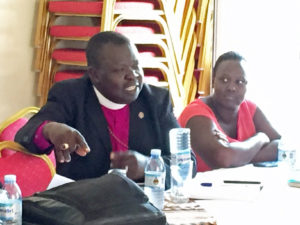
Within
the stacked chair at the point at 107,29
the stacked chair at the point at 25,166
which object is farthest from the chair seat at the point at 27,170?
the stacked chair at the point at 107,29

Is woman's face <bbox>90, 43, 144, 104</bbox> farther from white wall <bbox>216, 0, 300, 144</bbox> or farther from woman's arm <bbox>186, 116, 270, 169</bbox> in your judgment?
white wall <bbox>216, 0, 300, 144</bbox>

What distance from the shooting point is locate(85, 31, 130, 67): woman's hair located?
7.13ft

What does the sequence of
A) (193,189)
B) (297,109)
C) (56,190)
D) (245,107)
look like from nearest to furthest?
1. (56,190)
2. (193,189)
3. (245,107)
4. (297,109)

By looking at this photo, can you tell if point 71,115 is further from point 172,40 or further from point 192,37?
point 192,37

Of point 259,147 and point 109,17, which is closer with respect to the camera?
point 259,147

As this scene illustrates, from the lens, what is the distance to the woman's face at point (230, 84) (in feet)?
9.52

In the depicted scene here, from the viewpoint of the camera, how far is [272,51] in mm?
4312

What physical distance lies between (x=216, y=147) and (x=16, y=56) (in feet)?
4.94

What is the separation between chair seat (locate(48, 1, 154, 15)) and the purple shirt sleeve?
5.58 ft

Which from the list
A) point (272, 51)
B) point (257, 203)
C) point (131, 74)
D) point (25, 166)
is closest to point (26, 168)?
point (25, 166)

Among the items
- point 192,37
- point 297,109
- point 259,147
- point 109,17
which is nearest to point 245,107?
point 259,147

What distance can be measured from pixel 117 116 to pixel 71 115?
0.17 metres

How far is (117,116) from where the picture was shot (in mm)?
2225

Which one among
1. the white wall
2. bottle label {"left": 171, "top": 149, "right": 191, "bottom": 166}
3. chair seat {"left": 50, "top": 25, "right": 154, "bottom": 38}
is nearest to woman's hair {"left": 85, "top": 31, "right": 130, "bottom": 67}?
bottle label {"left": 171, "top": 149, "right": 191, "bottom": 166}
